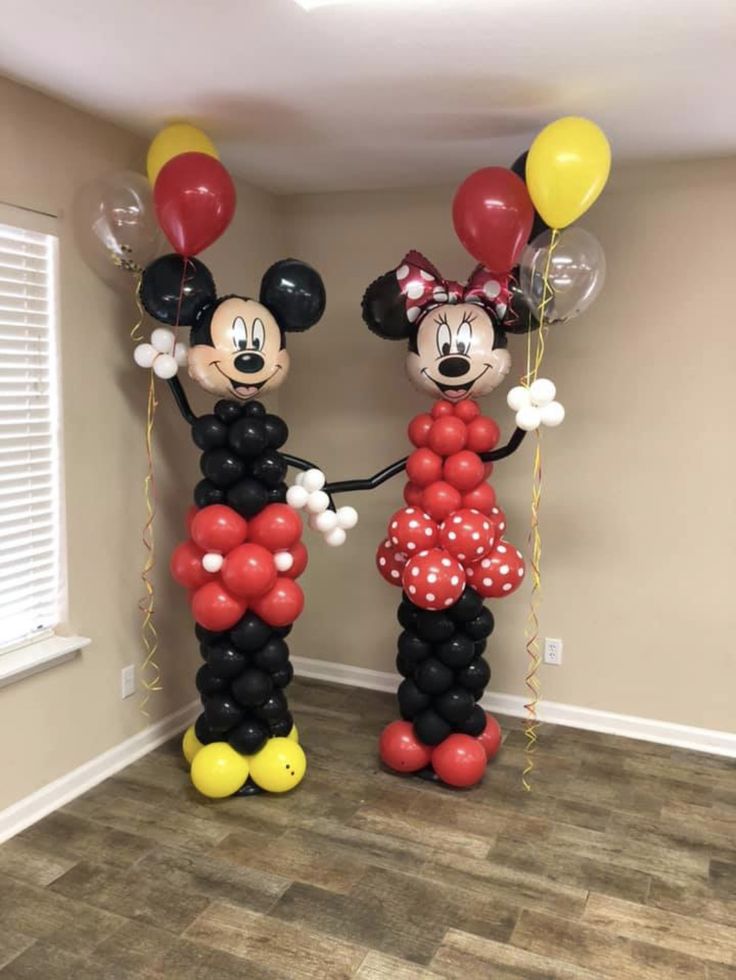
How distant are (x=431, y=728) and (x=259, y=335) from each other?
4.70ft

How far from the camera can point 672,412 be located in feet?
10.5

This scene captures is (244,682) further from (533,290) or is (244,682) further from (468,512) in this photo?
(533,290)

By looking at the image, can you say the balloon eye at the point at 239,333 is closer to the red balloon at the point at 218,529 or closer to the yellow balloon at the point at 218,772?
the red balloon at the point at 218,529

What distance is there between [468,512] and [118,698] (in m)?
1.40

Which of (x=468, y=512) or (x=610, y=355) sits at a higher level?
(x=610, y=355)

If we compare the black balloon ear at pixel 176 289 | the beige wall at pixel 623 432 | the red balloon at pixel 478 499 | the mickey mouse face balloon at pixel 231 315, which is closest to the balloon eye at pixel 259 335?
the mickey mouse face balloon at pixel 231 315

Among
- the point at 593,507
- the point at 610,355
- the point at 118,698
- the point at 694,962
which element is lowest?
the point at 694,962

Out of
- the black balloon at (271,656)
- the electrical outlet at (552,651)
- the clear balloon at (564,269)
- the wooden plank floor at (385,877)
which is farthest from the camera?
the electrical outlet at (552,651)

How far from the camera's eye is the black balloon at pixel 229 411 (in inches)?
106

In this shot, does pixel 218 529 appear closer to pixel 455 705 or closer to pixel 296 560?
pixel 296 560

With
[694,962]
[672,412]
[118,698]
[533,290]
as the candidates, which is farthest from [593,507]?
[118,698]

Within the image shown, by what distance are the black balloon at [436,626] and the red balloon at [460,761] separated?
358 millimetres

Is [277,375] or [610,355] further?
[610,355]

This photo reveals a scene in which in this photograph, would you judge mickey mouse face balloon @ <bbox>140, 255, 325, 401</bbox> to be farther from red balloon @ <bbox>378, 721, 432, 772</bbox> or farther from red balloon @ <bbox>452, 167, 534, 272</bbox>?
red balloon @ <bbox>378, 721, 432, 772</bbox>
